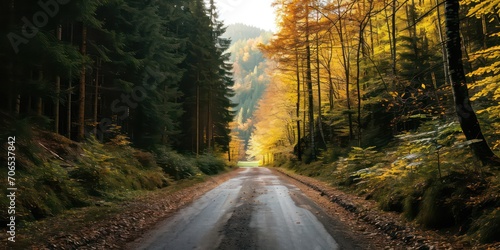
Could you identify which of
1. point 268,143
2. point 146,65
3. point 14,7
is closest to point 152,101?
point 146,65

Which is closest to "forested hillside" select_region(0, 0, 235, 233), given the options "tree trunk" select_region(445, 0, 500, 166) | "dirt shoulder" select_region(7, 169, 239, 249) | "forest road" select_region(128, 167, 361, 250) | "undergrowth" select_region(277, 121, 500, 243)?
"dirt shoulder" select_region(7, 169, 239, 249)

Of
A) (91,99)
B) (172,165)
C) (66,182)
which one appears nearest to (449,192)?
(66,182)

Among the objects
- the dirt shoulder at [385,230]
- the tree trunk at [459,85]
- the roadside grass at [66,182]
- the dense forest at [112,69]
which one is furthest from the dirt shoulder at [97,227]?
the tree trunk at [459,85]

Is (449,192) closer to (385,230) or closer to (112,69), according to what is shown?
(385,230)

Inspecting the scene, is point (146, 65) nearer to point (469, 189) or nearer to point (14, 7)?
point (14, 7)

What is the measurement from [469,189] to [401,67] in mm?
13560

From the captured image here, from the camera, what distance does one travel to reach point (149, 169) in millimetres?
17078

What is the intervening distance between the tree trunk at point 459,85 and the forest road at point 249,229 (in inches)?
134

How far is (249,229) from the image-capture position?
6996mm

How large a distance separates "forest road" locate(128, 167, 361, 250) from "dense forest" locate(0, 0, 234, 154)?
4.37 m

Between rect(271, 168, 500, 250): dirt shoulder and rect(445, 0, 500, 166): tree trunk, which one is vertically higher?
rect(445, 0, 500, 166): tree trunk

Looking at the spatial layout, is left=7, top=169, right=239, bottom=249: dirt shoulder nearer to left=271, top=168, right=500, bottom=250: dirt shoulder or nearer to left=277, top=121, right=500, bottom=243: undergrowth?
left=271, top=168, right=500, bottom=250: dirt shoulder

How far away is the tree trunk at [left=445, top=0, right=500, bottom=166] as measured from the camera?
680 cm

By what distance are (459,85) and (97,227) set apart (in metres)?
8.34
